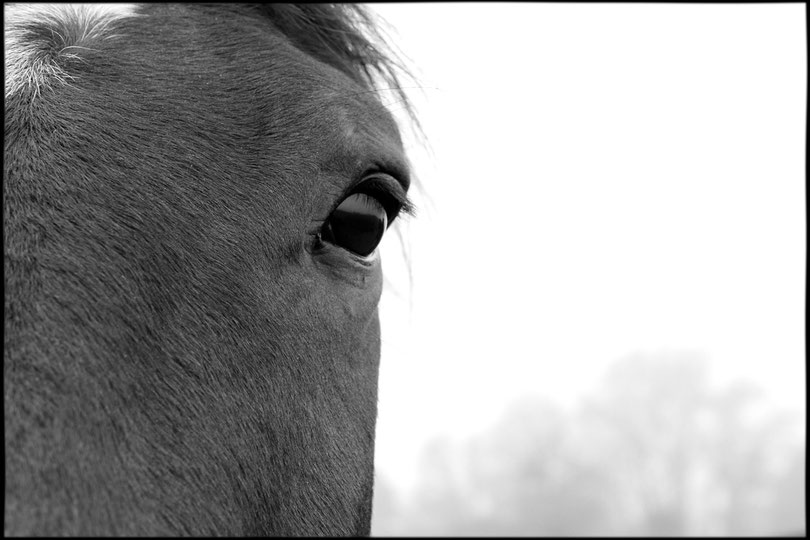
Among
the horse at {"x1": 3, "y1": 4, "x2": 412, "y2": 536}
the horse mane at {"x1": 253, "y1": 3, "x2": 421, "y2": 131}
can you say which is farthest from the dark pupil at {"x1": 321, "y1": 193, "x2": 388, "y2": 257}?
the horse mane at {"x1": 253, "y1": 3, "x2": 421, "y2": 131}

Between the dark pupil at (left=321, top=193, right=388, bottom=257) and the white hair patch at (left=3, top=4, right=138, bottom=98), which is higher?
the white hair patch at (left=3, top=4, right=138, bottom=98)

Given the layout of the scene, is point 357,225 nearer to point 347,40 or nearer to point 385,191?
point 385,191

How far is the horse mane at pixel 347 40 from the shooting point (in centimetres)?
236

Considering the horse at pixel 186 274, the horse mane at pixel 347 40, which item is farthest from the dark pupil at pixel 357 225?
the horse mane at pixel 347 40

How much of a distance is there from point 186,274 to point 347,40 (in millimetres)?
1330

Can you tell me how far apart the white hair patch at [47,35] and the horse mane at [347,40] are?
487 mm

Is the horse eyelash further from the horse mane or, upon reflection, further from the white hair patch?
the white hair patch

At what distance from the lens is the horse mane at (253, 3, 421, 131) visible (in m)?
2.36

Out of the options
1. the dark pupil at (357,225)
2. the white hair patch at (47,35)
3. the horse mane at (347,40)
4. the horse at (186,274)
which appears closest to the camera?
the horse at (186,274)

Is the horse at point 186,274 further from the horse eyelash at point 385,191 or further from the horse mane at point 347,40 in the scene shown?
the horse mane at point 347,40

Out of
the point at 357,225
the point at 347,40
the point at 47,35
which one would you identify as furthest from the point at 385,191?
the point at 47,35

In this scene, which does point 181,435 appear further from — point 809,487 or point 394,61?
point 394,61

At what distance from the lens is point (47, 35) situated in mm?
1884

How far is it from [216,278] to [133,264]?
0.17 m
